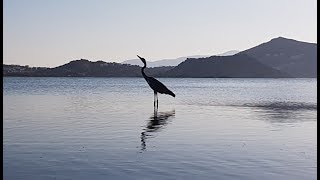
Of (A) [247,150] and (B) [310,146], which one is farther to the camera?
(B) [310,146]

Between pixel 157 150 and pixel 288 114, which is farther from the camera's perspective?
pixel 288 114

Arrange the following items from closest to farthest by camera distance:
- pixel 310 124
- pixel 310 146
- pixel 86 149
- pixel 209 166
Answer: pixel 209 166, pixel 86 149, pixel 310 146, pixel 310 124

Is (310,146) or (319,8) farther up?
(319,8)

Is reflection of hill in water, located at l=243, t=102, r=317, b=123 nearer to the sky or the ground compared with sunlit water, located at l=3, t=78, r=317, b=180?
nearer to the ground

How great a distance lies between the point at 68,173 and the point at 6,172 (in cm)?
141

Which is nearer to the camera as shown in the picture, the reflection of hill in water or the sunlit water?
the sunlit water

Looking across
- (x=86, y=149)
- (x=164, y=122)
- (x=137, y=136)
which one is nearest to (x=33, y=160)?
(x=86, y=149)

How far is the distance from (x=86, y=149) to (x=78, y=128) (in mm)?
5847

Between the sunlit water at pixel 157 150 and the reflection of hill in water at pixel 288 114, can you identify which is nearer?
the sunlit water at pixel 157 150

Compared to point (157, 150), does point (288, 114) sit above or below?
below

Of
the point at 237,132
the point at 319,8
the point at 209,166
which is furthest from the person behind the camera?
the point at 237,132

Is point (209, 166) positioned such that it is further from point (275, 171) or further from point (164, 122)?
point (164, 122)

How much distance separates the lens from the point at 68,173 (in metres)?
10.4

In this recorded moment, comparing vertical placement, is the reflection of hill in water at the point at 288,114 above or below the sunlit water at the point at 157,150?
below
